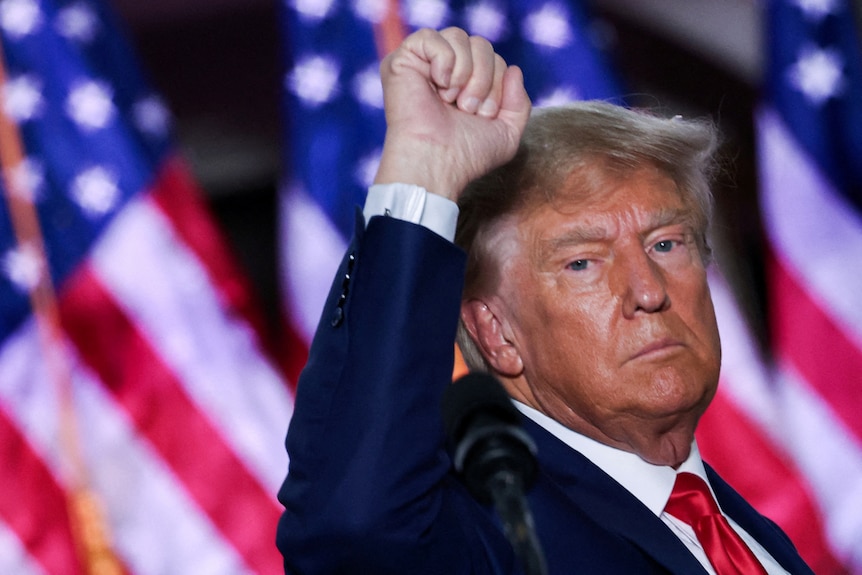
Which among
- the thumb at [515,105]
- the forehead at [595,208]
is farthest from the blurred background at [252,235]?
the thumb at [515,105]

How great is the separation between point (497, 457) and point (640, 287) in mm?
588

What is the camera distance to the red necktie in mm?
1315

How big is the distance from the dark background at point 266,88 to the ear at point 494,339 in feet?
5.86

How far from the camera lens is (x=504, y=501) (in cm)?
78

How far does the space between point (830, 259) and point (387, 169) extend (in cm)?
258

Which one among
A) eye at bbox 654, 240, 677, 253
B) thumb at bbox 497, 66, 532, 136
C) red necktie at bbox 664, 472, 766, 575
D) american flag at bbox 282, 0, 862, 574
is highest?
american flag at bbox 282, 0, 862, 574

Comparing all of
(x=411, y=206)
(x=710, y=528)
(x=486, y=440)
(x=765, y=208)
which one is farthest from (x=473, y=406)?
(x=765, y=208)

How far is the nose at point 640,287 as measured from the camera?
131 cm

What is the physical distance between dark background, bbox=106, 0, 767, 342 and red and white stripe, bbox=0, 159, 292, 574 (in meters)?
0.26

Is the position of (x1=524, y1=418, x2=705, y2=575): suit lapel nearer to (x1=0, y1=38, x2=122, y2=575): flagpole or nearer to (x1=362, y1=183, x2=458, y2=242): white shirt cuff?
A: (x1=362, y1=183, x2=458, y2=242): white shirt cuff

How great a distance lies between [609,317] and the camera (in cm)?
132

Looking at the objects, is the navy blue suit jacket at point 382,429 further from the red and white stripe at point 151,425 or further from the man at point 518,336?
the red and white stripe at point 151,425

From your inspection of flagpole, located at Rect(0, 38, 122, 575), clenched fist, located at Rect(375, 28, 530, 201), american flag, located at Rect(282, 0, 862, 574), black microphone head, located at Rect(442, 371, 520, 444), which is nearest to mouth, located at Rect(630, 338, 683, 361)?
clenched fist, located at Rect(375, 28, 530, 201)

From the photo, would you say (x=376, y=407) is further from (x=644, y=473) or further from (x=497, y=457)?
(x=644, y=473)
